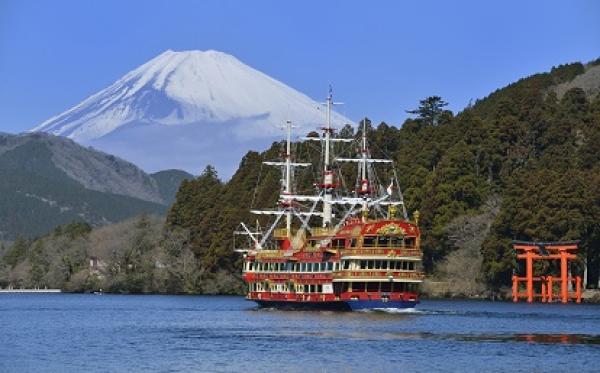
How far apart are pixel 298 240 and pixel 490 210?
27.0 metres

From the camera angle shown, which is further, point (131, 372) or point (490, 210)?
point (490, 210)

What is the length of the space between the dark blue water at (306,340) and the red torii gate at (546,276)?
20.1ft

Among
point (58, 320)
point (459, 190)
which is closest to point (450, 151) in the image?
point (459, 190)

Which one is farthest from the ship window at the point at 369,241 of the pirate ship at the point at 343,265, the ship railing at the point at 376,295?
the ship railing at the point at 376,295

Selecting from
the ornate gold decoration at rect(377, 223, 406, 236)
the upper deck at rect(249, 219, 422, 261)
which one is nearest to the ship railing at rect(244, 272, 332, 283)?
the upper deck at rect(249, 219, 422, 261)

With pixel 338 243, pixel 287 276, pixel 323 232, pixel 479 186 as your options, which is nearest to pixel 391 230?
pixel 338 243

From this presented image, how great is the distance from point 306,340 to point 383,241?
2047 centimetres

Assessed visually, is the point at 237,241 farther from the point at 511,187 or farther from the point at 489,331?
the point at 489,331

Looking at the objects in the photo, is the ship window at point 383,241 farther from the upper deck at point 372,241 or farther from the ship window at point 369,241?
the ship window at point 369,241

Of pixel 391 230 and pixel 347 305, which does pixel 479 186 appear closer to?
pixel 347 305

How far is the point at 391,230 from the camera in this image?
86.7 meters

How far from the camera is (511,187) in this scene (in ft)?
379

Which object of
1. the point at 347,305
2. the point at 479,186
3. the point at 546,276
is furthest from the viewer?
the point at 479,186

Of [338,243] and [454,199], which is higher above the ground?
[454,199]
